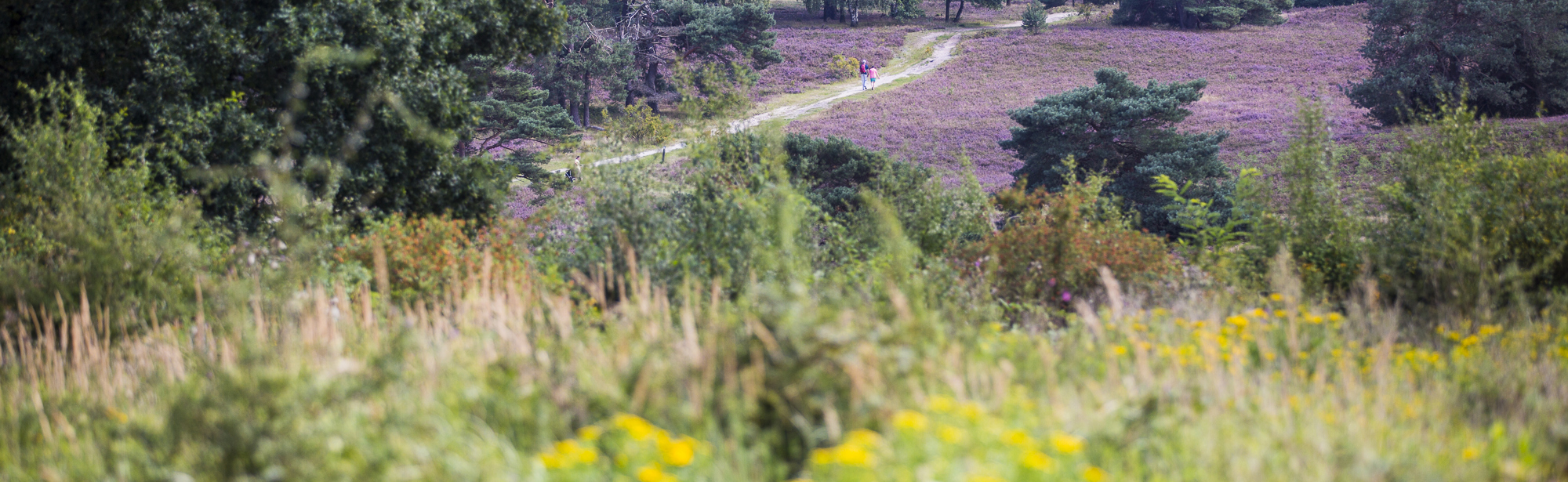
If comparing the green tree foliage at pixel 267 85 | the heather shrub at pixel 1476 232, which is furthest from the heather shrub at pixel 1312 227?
the green tree foliage at pixel 267 85

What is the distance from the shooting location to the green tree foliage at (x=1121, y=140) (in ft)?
55.2

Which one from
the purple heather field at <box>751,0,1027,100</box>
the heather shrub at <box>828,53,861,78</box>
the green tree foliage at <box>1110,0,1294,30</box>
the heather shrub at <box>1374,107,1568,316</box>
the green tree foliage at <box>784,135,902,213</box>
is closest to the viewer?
the heather shrub at <box>1374,107,1568,316</box>

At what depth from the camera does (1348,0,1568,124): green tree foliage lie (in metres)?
20.6

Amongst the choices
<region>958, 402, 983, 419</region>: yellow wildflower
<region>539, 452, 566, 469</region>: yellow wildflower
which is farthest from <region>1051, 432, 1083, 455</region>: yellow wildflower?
<region>539, 452, 566, 469</region>: yellow wildflower

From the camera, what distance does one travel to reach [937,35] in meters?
49.2

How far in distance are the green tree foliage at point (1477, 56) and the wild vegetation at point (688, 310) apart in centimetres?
1557

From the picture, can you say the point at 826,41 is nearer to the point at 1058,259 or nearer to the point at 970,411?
the point at 1058,259

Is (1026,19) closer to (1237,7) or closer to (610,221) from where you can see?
(1237,7)

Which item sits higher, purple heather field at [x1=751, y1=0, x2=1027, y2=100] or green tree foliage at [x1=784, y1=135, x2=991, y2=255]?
purple heather field at [x1=751, y1=0, x2=1027, y2=100]

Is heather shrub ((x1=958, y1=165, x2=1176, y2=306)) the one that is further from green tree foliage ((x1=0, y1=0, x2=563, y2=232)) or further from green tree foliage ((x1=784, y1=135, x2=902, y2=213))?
green tree foliage ((x1=784, y1=135, x2=902, y2=213))

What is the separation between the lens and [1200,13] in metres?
42.4

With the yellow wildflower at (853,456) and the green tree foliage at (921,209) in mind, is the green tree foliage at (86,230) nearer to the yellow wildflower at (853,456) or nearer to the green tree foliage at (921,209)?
the green tree foliage at (921,209)

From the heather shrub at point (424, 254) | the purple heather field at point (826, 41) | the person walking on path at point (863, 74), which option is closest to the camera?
the heather shrub at point (424, 254)

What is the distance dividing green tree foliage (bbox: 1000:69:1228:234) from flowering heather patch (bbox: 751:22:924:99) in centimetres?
2089
